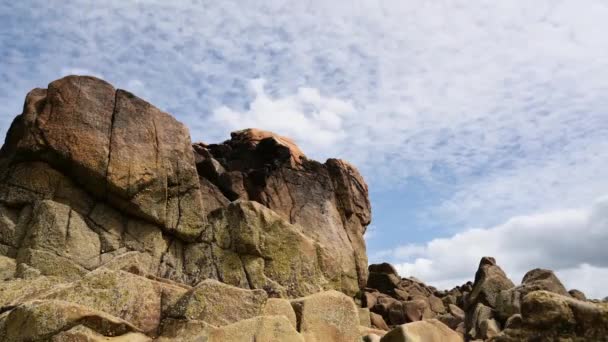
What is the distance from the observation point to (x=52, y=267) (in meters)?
28.0

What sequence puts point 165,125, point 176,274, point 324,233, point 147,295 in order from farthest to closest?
point 324,233, point 165,125, point 176,274, point 147,295

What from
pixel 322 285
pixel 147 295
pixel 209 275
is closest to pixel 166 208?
pixel 209 275

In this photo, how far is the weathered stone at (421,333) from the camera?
1627cm

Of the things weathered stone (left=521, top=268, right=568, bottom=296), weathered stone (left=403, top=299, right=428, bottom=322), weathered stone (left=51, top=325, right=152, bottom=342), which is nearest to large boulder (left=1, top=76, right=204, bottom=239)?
weathered stone (left=51, top=325, right=152, bottom=342)

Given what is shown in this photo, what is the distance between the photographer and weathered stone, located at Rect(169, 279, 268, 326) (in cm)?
1529

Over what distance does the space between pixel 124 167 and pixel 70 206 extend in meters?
3.46

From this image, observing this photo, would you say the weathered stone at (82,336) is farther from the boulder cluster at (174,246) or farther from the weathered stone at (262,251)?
the weathered stone at (262,251)

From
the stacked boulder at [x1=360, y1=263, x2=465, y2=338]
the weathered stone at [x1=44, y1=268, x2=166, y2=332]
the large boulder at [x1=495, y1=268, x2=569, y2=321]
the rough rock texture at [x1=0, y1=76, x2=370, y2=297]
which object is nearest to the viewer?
the weathered stone at [x1=44, y1=268, x2=166, y2=332]

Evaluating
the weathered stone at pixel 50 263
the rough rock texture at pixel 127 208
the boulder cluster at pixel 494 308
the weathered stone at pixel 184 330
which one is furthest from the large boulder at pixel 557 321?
the weathered stone at pixel 50 263

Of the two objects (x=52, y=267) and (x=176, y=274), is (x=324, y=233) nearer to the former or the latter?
(x=176, y=274)

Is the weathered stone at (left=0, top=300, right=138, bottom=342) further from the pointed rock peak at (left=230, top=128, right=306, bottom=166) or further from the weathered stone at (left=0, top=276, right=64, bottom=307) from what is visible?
the pointed rock peak at (left=230, top=128, right=306, bottom=166)

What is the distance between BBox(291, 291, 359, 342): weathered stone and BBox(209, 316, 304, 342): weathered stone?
1.57 meters

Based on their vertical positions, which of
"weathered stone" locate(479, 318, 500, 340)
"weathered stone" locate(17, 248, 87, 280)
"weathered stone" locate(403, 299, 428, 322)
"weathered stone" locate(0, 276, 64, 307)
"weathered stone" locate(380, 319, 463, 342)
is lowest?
"weathered stone" locate(380, 319, 463, 342)

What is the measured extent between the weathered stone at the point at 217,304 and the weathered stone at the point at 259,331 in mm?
1020
